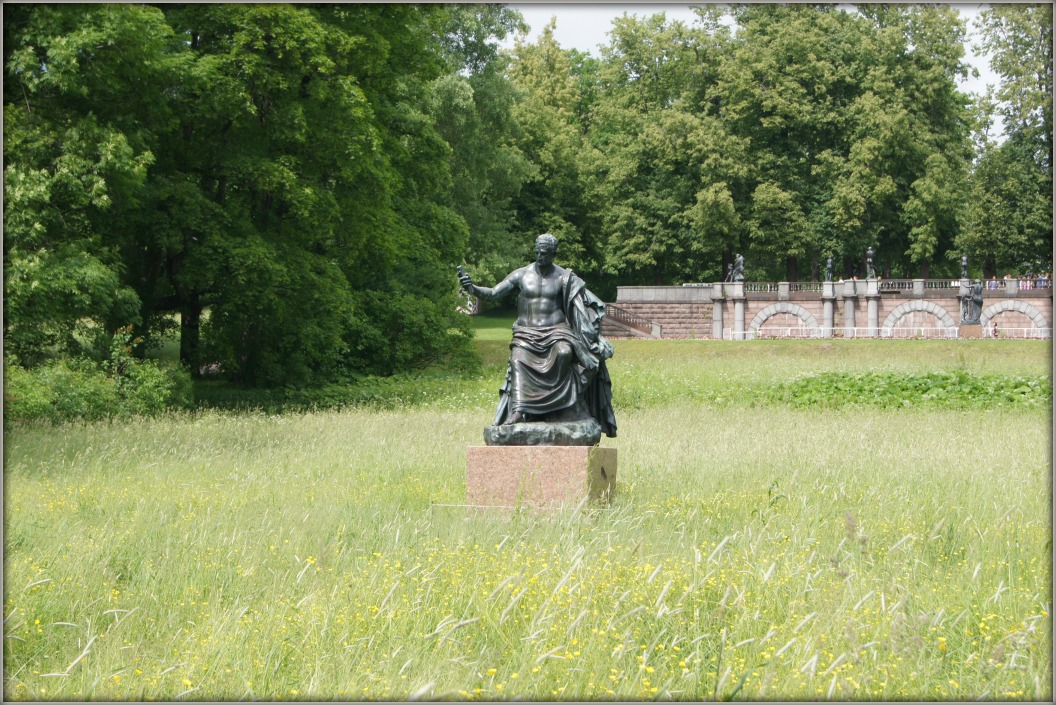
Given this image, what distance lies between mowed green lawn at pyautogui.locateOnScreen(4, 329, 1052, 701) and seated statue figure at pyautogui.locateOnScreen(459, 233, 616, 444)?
953 mm

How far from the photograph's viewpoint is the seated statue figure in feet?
33.0

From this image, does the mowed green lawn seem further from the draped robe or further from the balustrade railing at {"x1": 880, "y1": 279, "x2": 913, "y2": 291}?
the balustrade railing at {"x1": 880, "y1": 279, "x2": 913, "y2": 291}

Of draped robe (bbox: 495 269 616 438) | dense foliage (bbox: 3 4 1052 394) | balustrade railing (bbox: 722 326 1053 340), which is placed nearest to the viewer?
draped robe (bbox: 495 269 616 438)

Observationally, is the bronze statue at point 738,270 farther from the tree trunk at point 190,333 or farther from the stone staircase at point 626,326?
the tree trunk at point 190,333

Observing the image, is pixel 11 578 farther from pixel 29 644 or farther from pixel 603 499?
pixel 603 499

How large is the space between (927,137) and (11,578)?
173ft

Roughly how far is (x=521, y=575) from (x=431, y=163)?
77.2 ft

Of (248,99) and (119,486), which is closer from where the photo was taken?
(119,486)

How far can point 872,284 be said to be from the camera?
49.1m

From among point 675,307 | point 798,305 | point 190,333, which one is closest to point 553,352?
point 190,333

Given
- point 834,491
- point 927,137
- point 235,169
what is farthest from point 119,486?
point 927,137

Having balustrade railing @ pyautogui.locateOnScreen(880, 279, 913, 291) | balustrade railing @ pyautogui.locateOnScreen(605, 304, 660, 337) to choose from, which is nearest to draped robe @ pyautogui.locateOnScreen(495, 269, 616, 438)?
balustrade railing @ pyautogui.locateOnScreen(605, 304, 660, 337)

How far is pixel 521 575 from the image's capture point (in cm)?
595

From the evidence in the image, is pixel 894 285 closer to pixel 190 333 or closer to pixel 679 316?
pixel 679 316
